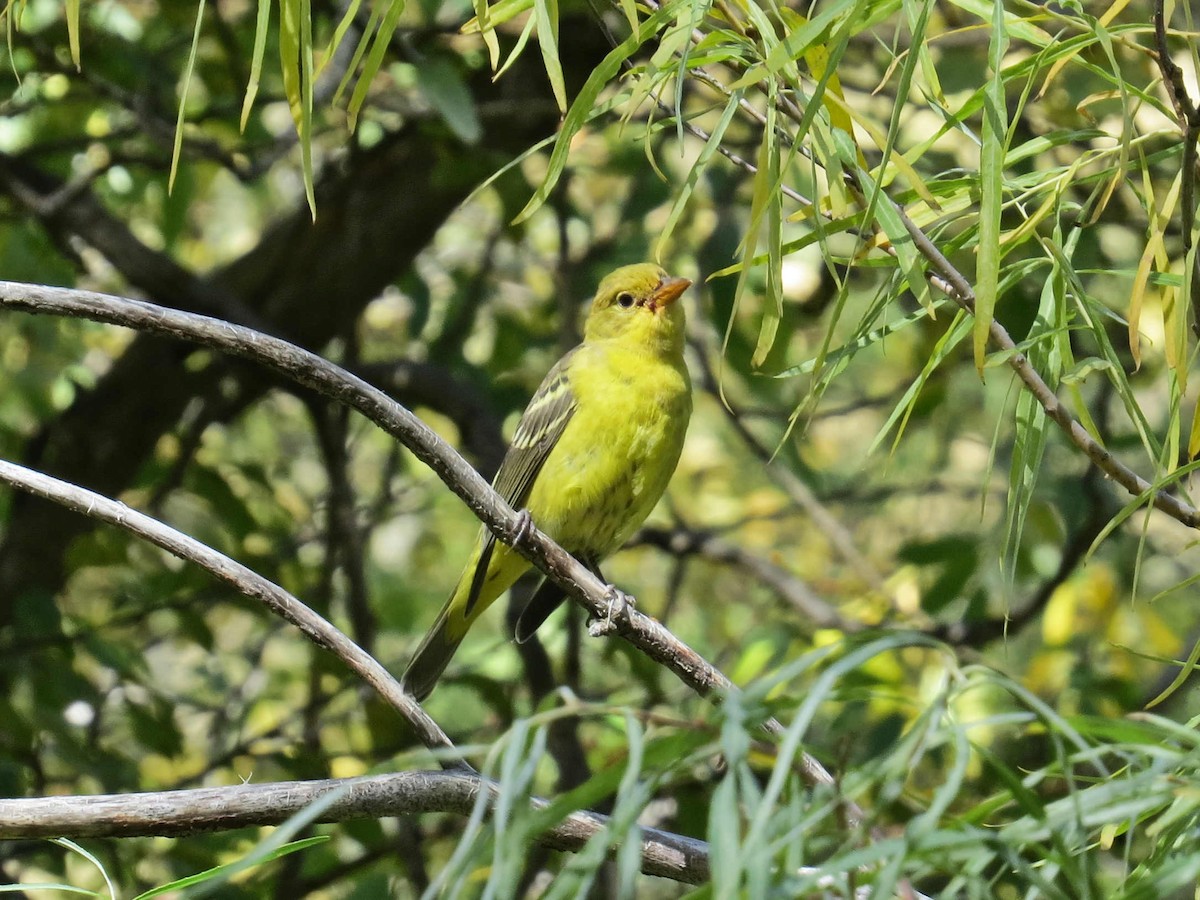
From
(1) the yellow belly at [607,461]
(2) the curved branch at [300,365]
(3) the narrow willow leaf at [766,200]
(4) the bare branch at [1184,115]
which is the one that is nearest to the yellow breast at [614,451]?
(1) the yellow belly at [607,461]

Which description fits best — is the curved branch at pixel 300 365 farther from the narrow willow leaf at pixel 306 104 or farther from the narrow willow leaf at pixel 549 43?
the narrow willow leaf at pixel 549 43

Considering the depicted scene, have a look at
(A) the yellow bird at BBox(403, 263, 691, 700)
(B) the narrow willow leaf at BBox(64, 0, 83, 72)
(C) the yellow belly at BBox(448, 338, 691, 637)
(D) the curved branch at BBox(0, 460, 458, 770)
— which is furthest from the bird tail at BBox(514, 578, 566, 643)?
(B) the narrow willow leaf at BBox(64, 0, 83, 72)

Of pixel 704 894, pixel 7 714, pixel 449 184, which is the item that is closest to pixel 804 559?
pixel 449 184

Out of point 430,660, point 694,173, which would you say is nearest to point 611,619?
point 694,173

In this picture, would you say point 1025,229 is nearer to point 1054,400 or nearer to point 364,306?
point 1054,400

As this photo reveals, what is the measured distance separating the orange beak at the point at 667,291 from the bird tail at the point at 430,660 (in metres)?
1.17

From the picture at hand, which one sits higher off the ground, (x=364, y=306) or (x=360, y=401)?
(x=364, y=306)

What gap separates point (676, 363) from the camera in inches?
182

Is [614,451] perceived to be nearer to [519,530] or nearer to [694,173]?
[519,530]

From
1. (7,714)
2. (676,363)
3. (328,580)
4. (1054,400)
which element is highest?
(676,363)

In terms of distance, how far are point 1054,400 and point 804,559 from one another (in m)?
5.77

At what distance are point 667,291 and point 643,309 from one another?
99 millimetres

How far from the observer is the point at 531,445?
14.7 feet

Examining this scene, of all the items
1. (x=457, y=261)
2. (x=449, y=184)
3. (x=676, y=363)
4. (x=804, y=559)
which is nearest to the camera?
(x=449, y=184)
